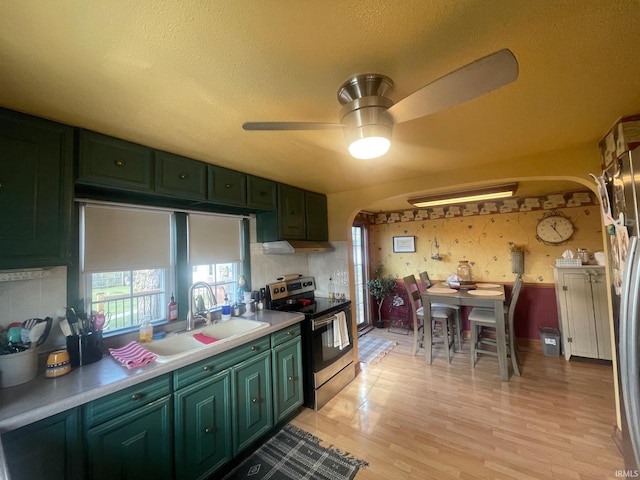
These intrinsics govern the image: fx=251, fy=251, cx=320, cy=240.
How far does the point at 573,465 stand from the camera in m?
1.70

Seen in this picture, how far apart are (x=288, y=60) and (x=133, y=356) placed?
175cm

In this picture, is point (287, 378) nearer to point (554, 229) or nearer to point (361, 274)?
point (361, 274)

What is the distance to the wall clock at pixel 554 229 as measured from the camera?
11.4ft

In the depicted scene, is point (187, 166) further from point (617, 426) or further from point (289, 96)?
point (617, 426)

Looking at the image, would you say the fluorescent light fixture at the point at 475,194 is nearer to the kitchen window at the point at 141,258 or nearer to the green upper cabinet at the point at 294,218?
the green upper cabinet at the point at 294,218

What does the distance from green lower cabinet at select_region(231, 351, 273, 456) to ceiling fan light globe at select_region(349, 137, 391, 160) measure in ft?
5.45

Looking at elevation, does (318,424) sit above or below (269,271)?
below

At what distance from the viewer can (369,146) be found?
1.13 meters

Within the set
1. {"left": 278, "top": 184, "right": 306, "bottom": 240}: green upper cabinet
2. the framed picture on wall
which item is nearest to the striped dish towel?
{"left": 278, "top": 184, "right": 306, "bottom": 240}: green upper cabinet

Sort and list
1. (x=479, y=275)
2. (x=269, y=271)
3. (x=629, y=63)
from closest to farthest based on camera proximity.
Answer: (x=629, y=63), (x=269, y=271), (x=479, y=275)

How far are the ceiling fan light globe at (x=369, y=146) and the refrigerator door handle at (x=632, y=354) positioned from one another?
0.90 m

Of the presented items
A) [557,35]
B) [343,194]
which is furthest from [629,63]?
[343,194]

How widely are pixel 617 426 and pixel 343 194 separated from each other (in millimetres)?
3086

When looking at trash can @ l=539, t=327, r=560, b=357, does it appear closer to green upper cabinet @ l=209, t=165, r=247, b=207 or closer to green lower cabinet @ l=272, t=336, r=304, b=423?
green lower cabinet @ l=272, t=336, r=304, b=423
